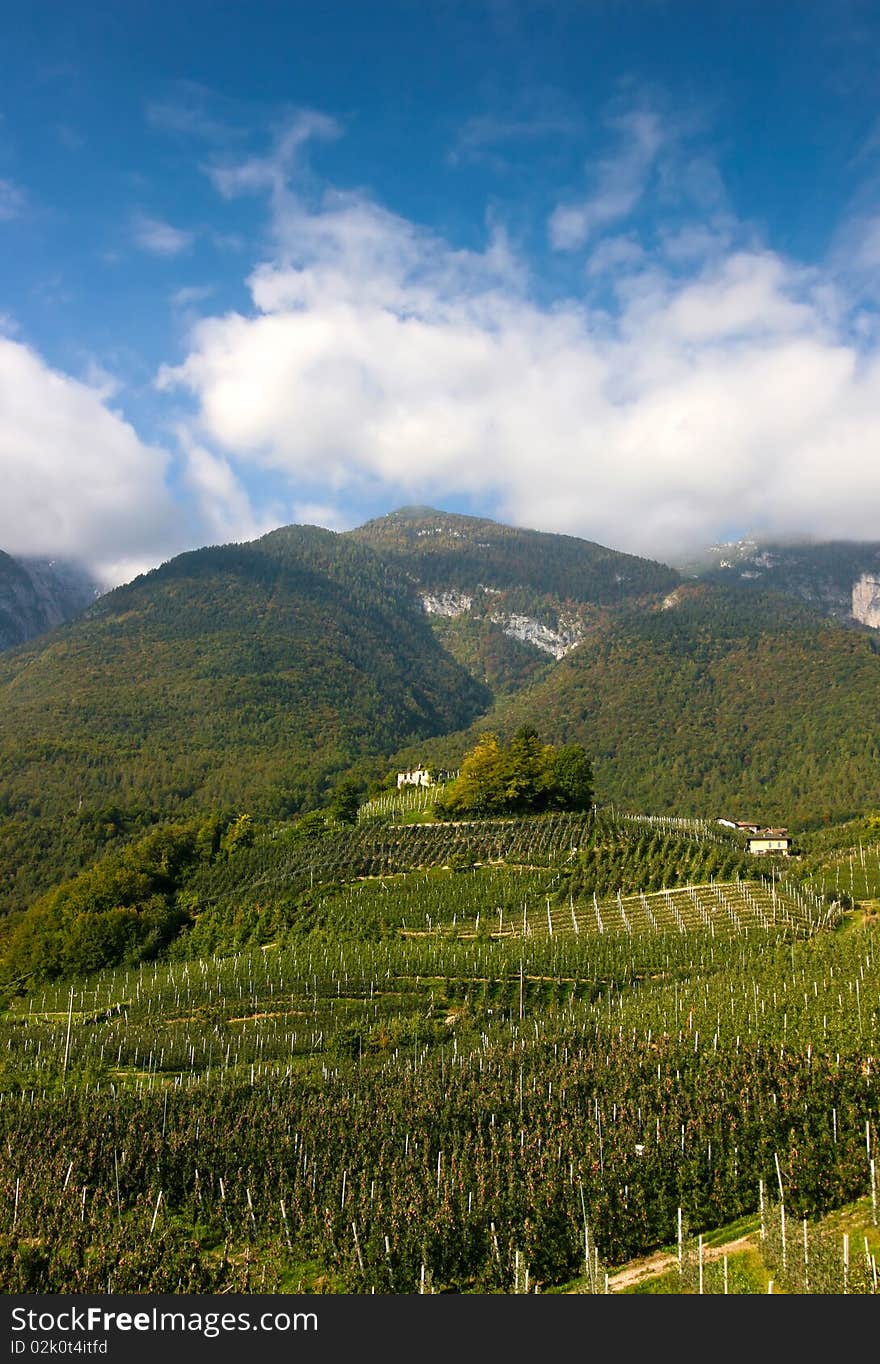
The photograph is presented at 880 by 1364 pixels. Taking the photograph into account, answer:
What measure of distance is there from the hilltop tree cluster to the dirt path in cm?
5519

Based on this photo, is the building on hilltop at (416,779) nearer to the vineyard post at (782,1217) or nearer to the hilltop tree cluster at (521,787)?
the hilltop tree cluster at (521,787)

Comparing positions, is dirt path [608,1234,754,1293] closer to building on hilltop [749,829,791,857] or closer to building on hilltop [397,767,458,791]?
building on hilltop [749,829,791,857]

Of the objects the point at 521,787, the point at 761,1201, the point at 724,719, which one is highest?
the point at 724,719

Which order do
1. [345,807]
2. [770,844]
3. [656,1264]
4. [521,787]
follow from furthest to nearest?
[345,807]
[770,844]
[521,787]
[656,1264]

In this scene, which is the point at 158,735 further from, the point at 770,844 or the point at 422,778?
the point at 770,844

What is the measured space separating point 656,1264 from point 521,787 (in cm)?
5609

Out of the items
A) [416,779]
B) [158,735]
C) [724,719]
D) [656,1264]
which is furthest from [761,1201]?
[158,735]

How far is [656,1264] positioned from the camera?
669 inches

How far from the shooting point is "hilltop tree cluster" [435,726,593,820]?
73438mm

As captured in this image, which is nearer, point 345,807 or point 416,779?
point 345,807

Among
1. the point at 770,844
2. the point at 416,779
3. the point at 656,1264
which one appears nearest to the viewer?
the point at 656,1264

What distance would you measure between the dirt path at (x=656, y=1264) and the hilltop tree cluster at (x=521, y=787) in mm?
55192

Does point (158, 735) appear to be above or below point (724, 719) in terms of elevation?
above

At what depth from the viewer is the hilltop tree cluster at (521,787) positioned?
241ft
